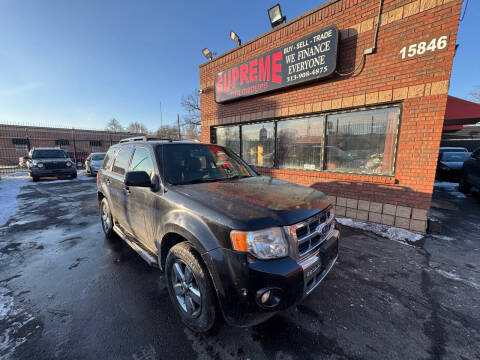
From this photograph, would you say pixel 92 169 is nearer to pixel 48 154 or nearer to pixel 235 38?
pixel 48 154

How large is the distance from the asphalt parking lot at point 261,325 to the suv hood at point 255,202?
45.5 inches

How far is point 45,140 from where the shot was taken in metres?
26.8

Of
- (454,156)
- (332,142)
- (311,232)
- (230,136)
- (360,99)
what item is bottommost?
(311,232)

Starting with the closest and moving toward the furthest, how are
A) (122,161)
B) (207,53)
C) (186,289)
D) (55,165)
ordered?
(186,289) < (122,161) < (207,53) < (55,165)

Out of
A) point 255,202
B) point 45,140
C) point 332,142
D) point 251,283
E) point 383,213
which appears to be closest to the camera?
point 251,283

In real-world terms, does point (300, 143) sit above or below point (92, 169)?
above

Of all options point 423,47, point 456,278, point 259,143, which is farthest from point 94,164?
point 456,278

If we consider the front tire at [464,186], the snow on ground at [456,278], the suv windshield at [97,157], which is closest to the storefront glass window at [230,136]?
the snow on ground at [456,278]

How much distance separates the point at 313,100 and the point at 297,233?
4.58 m

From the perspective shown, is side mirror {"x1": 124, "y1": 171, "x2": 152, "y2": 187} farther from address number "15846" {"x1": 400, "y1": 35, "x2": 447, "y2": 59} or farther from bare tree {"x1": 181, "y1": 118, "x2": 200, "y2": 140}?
bare tree {"x1": 181, "y1": 118, "x2": 200, "y2": 140}

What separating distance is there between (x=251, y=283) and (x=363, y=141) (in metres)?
4.60

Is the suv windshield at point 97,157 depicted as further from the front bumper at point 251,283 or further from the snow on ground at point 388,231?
the front bumper at point 251,283

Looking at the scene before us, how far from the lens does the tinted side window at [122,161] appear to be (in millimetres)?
3226

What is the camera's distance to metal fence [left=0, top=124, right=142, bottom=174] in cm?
2106
